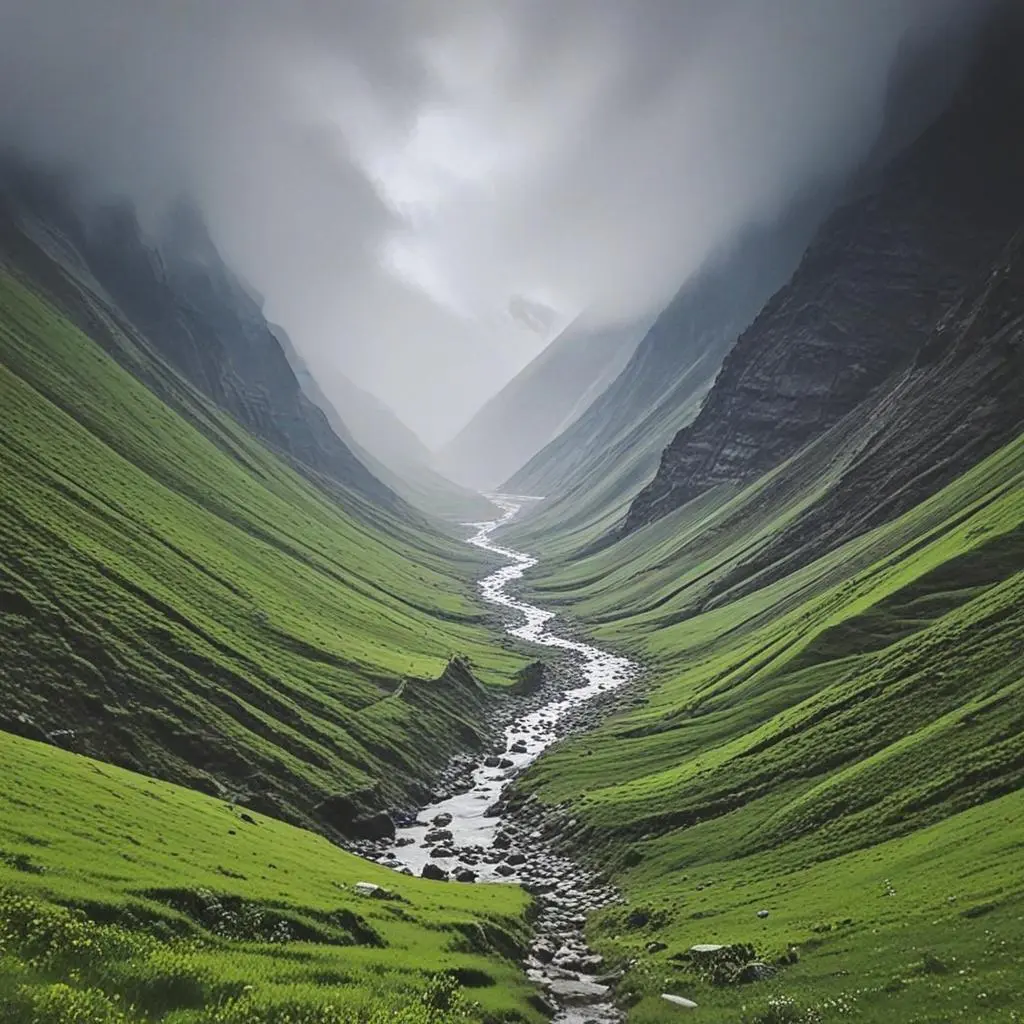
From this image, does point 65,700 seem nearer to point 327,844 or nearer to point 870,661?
point 327,844

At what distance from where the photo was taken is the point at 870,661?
93.4 m

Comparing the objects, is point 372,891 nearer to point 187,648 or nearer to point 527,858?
point 527,858

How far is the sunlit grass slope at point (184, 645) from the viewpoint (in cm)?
7819

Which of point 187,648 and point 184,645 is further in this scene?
point 184,645

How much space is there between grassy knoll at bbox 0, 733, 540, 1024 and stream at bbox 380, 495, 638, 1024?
328 cm

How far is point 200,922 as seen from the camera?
1494 inches

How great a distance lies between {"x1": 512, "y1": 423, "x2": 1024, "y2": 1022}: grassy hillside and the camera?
3953cm

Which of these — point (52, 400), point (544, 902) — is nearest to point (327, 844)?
point (544, 902)

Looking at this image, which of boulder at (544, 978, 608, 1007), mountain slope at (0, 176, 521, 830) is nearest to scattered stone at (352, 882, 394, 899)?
boulder at (544, 978, 608, 1007)

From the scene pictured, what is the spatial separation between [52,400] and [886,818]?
575 feet

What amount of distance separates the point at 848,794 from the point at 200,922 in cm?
5126

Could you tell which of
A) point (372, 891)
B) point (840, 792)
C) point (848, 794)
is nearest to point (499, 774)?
point (840, 792)

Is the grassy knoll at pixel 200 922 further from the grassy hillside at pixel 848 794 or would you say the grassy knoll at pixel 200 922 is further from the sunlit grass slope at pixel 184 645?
the sunlit grass slope at pixel 184 645

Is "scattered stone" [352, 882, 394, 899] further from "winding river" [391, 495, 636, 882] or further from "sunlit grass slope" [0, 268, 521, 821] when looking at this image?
"sunlit grass slope" [0, 268, 521, 821]
